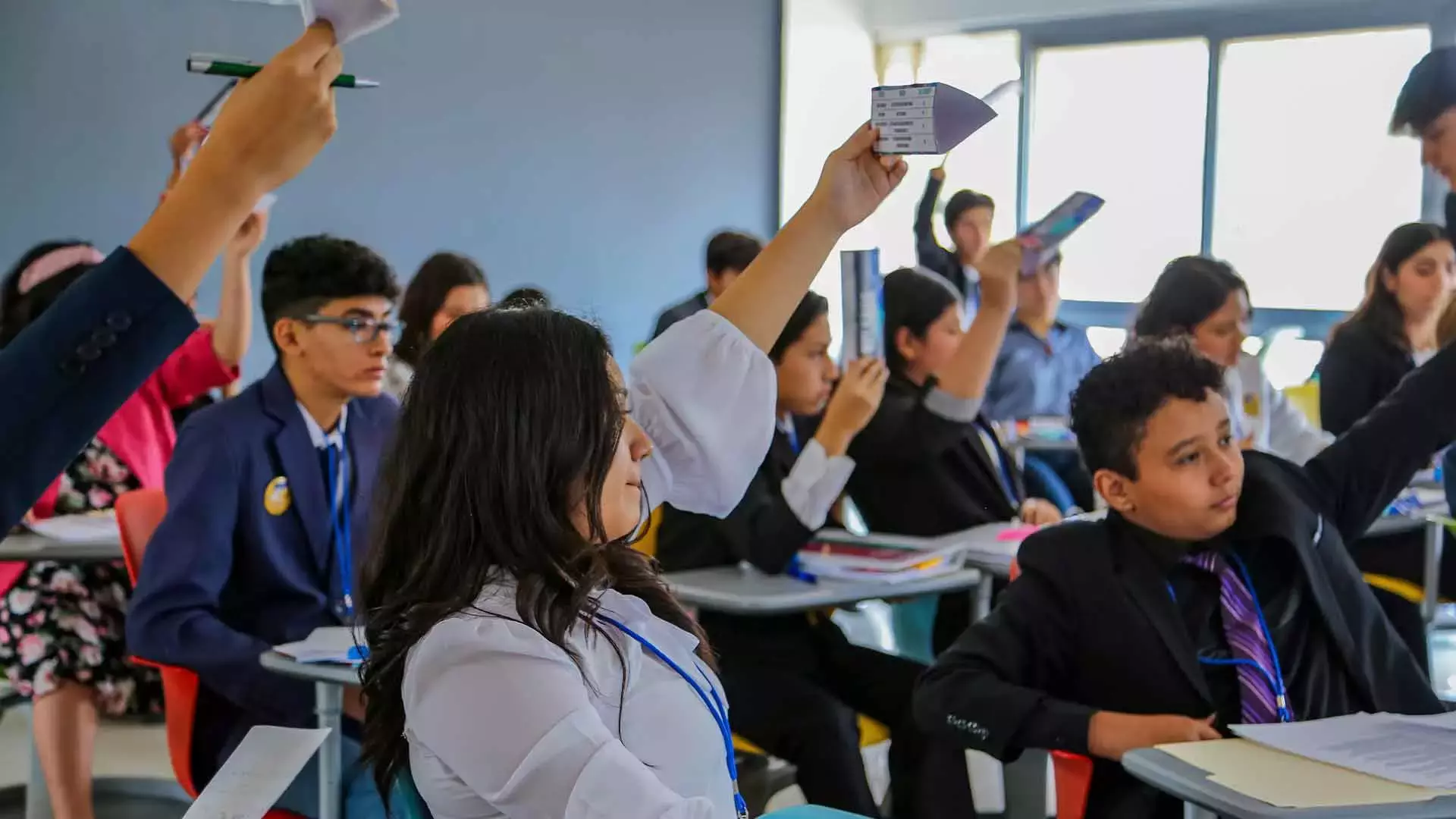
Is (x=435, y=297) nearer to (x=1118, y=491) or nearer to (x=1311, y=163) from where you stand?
(x=1118, y=491)

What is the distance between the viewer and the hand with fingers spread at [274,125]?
581 millimetres

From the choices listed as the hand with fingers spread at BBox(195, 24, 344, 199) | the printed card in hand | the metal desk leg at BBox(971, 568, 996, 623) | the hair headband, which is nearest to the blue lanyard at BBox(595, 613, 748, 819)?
the printed card in hand

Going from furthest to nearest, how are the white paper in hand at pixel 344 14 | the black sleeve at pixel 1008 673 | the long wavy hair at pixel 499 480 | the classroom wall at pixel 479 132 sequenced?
the classroom wall at pixel 479 132 < the black sleeve at pixel 1008 673 < the long wavy hair at pixel 499 480 < the white paper in hand at pixel 344 14

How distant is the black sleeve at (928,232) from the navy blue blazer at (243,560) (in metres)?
3.84

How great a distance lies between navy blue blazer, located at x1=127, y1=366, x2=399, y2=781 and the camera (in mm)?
2025

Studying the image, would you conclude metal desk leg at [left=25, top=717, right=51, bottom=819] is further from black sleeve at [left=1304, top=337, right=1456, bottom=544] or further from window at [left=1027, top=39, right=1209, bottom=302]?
window at [left=1027, top=39, right=1209, bottom=302]

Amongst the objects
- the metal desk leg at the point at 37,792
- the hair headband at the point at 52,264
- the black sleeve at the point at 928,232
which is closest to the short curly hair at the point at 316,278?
the hair headband at the point at 52,264

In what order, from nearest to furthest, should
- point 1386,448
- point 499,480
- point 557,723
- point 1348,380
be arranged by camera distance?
point 557,723
point 499,480
point 1386,448
point 1348,380

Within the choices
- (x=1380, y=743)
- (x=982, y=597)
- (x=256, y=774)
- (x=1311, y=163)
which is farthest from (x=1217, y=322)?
(x=1311, y=163)

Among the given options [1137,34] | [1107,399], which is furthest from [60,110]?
[1137,34]

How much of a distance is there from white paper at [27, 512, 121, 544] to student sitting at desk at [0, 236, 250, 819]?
1.8 inches

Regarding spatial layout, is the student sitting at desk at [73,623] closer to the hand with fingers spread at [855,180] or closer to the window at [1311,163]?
the hand with fingers spread at [855,180]

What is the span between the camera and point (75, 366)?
53cm

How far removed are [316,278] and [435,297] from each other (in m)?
1.00
